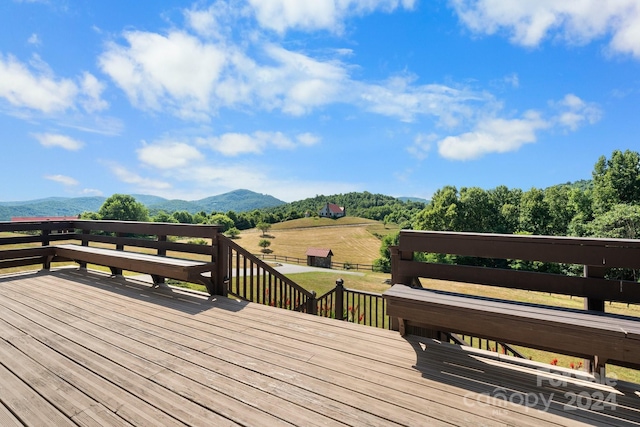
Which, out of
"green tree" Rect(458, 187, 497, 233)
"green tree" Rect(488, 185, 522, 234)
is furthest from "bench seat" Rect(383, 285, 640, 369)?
"green tree" Rect(488, 185, 522, 234)

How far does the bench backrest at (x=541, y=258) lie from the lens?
2.16 meters

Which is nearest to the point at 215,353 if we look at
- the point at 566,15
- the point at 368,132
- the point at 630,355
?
the point at 630,355

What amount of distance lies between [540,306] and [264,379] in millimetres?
2329

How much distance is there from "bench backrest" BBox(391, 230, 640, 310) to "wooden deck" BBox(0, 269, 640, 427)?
0.68 meters

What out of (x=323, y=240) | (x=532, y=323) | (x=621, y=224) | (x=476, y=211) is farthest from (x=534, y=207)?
(x=532, y=323)

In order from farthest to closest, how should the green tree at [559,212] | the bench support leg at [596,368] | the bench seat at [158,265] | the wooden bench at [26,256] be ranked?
1. the green tree at [559,212]
2. the wooden bench at [26,256]
3. the bench seat at [158,265]
4. the bench support leg at [596,368]

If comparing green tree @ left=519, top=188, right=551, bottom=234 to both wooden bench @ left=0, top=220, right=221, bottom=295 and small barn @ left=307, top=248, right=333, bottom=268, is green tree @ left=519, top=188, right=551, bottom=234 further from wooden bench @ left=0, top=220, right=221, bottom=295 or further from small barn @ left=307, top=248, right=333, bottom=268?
wooden bench @ left=0, top=220, right=221, bottom=295

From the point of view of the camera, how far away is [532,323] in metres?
1.98

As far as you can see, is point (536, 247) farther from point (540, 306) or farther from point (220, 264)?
point (220, 264)

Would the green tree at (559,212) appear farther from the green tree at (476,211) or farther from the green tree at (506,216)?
the green tree at (476,211)

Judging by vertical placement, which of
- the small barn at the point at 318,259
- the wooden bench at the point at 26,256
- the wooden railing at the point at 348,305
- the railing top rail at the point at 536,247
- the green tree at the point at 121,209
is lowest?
the small barn at the point at 318,259

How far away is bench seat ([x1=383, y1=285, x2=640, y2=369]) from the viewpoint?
69.5 inches

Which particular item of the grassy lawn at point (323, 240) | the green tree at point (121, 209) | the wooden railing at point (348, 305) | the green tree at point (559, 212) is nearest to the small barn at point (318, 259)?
the grassy lawn at point (323, 240)

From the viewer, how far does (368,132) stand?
973 inches
